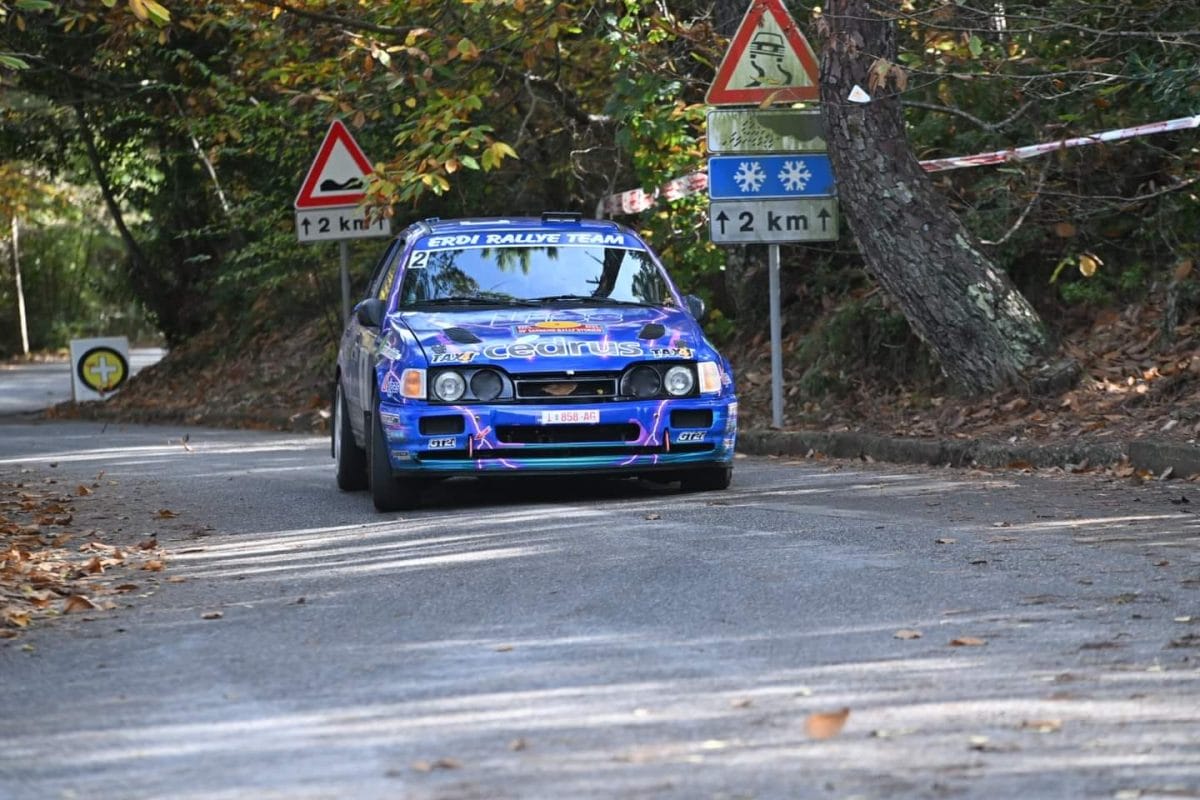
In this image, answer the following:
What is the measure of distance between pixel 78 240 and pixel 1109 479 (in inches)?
1865

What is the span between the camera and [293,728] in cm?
548

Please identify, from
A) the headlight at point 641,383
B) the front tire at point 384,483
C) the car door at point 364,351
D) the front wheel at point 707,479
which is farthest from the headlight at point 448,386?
the front wheel at point 707,479

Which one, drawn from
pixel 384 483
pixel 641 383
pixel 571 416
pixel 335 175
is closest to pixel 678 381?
pixel 641 383

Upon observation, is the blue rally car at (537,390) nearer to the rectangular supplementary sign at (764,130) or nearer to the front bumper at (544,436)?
the front bumper at (544,436)

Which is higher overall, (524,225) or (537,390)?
(524,225)

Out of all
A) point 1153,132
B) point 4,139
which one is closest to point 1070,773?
point 1153,132

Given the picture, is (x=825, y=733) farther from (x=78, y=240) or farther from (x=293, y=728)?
(x=78, y=240)

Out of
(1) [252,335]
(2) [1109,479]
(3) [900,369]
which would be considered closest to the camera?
(2) [1109,479]

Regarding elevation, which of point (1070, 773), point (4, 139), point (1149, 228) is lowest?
point (1070, 773)

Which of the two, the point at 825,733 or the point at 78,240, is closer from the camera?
the point at 825,733

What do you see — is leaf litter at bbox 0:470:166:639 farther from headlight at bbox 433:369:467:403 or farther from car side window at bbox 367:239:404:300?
car side window at bbox 367:239:404:300

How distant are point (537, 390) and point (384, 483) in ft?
3.27

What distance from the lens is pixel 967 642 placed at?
6453 mm

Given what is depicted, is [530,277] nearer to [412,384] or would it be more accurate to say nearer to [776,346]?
[412,384]
